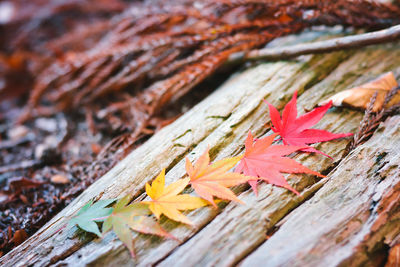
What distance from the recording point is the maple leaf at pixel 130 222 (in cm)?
99

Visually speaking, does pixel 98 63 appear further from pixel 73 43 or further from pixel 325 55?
pixel 325 55

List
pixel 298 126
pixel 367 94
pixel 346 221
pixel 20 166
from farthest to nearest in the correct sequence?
A: pixel 20 166 < pixel 367 94 < pixel 298 126 < pixel 346 221

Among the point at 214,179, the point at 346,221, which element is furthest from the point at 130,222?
the point at 346,221

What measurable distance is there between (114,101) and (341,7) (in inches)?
82.6

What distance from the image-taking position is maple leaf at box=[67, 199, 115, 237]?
105cm

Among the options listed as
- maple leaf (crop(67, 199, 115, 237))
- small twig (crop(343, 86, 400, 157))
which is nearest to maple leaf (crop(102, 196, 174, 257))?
maple leaf (crop(67, 199, 115, 237))

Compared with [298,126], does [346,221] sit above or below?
below

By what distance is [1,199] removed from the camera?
5.43 ft

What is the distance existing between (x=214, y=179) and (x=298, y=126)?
0.51 metres

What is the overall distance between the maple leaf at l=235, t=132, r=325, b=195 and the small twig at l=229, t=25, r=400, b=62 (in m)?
0.84

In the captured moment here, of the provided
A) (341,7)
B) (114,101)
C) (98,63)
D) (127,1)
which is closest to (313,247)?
(341,7)

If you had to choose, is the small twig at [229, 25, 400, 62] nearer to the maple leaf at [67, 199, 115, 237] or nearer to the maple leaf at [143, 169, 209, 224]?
the maple leaf at [143, 169, 209, 224]

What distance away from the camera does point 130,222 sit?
103cm

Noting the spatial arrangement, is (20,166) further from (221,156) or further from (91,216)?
(221,156)
